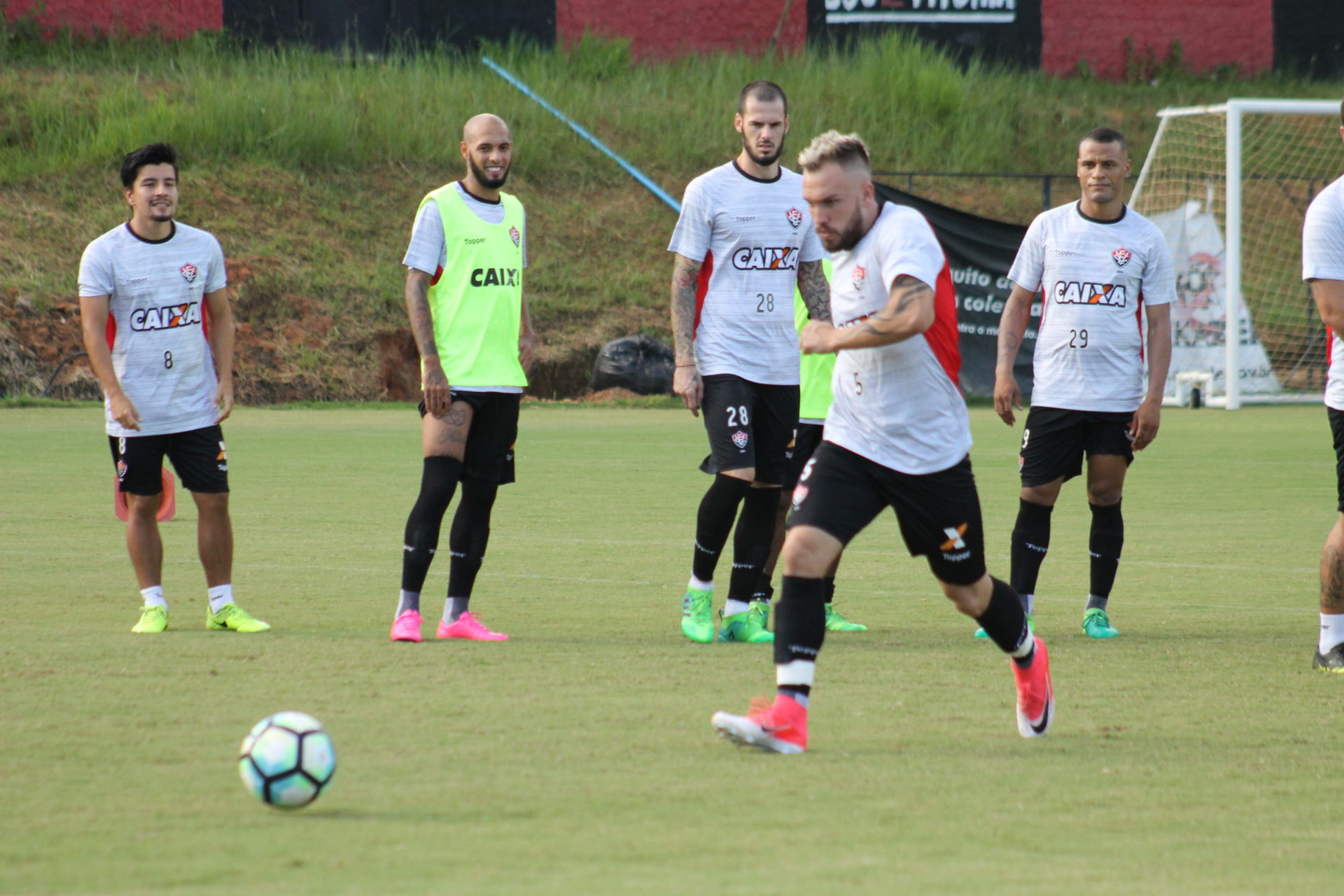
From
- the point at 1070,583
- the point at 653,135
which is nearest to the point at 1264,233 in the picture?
the point at 653,135

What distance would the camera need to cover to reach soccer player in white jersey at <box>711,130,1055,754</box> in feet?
16.5

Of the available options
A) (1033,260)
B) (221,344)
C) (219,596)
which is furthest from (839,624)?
(221,344)

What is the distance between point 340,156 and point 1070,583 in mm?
22859

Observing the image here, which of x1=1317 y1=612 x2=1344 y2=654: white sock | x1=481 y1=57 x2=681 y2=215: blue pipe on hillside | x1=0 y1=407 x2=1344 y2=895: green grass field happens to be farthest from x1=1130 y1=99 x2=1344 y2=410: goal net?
x1=1317 y1=612 x2=1344 y2=654: white sock

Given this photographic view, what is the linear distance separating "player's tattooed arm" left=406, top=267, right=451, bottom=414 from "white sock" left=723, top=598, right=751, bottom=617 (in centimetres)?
148

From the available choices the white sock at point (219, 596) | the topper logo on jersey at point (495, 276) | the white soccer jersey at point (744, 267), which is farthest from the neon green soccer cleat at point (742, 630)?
the white sock at point (219, 596)

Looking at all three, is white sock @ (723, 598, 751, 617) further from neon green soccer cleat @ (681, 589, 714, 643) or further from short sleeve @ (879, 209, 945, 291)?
short sleeve @ (879, 209, 945, 291)

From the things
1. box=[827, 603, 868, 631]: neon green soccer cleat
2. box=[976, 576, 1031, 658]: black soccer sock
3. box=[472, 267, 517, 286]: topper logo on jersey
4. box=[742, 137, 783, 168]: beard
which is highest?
box=[742, 137, 783, 168]: beard

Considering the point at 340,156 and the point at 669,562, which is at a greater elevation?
the point at 340,156

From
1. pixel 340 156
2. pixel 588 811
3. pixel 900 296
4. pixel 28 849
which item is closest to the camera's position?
pixel 28 849

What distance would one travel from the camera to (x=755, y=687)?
19.8 feet

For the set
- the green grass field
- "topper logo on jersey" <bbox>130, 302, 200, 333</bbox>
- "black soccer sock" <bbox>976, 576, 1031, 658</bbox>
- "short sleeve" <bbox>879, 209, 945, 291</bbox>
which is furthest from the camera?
"topper logo on jersey" <bbox>130, 302, 200, 333</bbox>

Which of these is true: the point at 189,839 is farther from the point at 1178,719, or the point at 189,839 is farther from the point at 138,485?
the point at 138,485

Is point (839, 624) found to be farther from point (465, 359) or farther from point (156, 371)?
point (156, 371)
